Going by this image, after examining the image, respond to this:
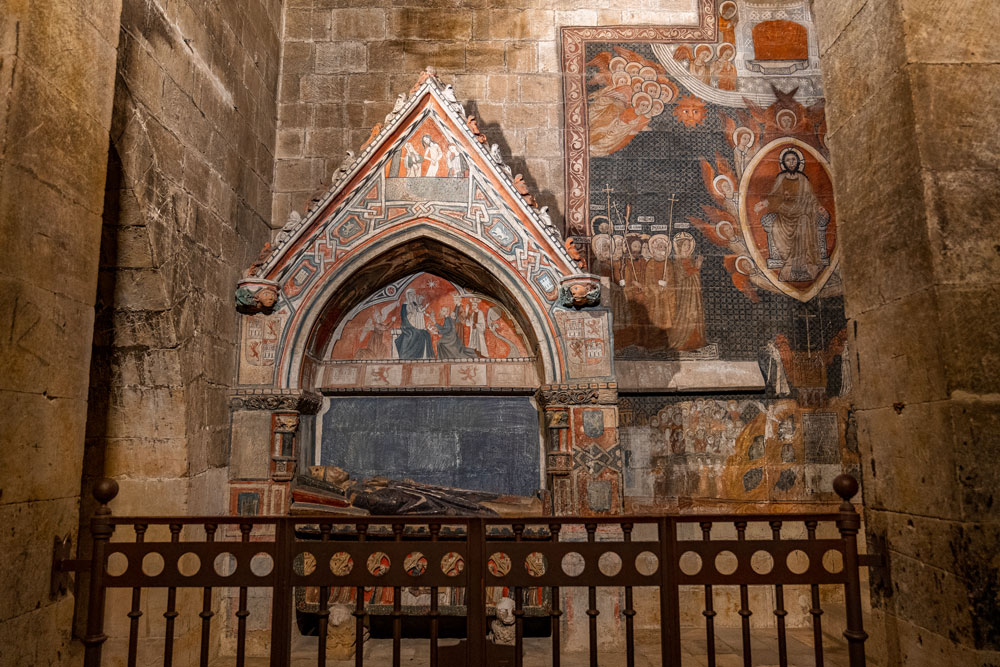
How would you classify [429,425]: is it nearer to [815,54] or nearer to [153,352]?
[153,352]

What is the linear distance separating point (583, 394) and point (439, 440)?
5.42 ft

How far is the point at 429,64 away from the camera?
25.0 feet

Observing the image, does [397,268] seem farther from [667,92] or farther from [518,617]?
[518,617]

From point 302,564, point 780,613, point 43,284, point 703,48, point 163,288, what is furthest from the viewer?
point 703,48

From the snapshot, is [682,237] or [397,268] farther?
[682,237]

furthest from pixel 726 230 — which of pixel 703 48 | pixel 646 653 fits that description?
pixel 646 653

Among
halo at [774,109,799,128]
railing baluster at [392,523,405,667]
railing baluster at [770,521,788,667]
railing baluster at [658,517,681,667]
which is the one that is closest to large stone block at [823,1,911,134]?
railing baluster at [770,521,788,667]

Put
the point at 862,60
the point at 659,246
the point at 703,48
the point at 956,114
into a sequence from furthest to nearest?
the point at 703,48
the point at 659,246
the point at 862,60
the point at 956,114

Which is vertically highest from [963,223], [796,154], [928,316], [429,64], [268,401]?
[429,64]

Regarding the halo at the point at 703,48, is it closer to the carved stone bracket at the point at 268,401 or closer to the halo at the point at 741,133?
the halo at the point at 741,133

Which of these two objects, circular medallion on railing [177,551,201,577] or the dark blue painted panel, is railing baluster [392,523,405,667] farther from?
the dark blue painted panel

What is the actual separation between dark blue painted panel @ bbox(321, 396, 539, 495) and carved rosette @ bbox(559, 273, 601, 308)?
1.35 meters

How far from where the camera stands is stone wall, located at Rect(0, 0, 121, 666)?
253cm

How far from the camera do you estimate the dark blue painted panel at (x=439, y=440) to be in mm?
6656
